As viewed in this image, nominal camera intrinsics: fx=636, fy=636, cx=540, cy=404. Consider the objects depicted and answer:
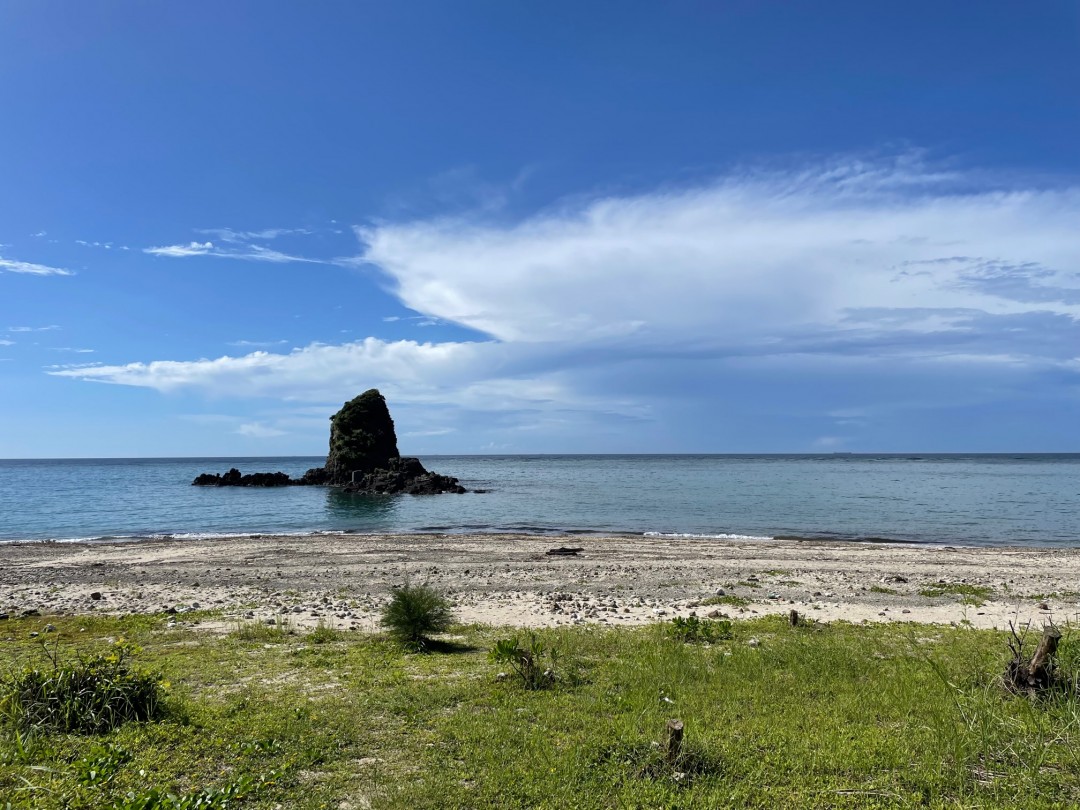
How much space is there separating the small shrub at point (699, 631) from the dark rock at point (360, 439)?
286 ft

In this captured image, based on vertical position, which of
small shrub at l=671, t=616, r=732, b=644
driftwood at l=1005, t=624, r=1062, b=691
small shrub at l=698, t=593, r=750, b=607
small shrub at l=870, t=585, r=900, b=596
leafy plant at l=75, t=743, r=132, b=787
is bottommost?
small shrub at l=870, t=585, r=900, b=596

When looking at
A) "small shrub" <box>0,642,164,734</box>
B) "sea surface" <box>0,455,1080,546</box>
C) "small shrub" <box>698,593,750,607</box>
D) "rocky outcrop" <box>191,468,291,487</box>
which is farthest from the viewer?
"rocky outcrop" <box>191,468,291,487</box>

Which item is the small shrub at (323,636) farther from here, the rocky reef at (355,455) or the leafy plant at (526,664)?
the rocky reef at (355,455)

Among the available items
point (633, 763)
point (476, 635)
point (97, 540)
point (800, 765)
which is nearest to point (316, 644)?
point (476, 635)

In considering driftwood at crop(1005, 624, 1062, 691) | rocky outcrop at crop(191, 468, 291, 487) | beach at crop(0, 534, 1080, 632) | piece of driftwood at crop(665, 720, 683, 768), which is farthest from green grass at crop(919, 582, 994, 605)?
rocky outcrop at crop(191, 468, 291, 487)

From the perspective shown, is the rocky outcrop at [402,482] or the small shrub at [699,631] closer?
the small shrub at [699,631]

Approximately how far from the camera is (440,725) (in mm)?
8094

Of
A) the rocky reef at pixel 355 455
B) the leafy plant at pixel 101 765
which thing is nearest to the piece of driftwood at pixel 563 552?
the leafy plant at pixel 101 765

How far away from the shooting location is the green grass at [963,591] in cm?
1830

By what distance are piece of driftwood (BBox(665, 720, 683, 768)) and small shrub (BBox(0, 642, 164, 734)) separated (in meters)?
6.31

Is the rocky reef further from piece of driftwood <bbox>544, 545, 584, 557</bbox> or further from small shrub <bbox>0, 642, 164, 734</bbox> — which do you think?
small shrub <bbox>0, 642, 164, 734</bbox>

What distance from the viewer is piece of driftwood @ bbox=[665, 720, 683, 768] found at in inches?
267

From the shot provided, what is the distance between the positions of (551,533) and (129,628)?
102 ft

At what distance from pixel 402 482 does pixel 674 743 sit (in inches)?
3169
